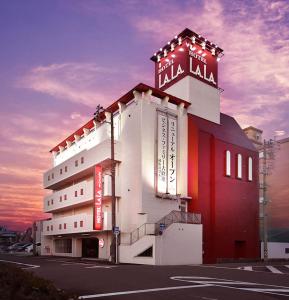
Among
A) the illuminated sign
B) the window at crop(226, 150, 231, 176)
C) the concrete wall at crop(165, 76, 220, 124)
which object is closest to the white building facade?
the illuminated sign

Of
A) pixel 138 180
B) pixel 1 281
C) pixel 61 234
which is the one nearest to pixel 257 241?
pixel 138 180

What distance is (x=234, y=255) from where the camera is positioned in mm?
43500

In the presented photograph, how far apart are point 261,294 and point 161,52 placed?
38489mm

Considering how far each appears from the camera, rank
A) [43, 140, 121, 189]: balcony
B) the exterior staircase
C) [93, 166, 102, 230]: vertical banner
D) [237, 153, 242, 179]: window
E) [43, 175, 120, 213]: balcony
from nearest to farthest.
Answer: the exterior staircase → [93, 166, 102, 230]: vertical banner → [43, 175, 120, 213]: balcony → [43, 140, 121, 189]: balcony → [237, 153, 242, 179]: window

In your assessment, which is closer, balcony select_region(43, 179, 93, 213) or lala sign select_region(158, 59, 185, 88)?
balcony select_region(43, 179, 93, 213)

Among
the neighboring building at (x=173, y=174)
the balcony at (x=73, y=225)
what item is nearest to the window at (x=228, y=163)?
the neighboring building at (x=173, y=174)

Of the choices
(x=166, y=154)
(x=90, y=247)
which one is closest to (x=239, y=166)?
(x=166, y=154)

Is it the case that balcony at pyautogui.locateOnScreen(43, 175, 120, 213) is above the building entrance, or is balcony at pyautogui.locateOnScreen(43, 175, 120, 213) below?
above

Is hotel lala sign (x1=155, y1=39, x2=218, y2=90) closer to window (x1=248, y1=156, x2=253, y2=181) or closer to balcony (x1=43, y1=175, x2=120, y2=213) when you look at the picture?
window (x1=248, y1=156, x2=253, y2=181)

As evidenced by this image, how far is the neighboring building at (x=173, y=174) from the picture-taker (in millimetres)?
36562

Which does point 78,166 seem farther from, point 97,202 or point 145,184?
point 145,184

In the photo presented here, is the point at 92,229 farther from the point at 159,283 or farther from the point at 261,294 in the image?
the point at 261,294

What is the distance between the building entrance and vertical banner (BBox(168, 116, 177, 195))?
13.1 m

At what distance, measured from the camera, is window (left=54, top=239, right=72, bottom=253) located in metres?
54.2
